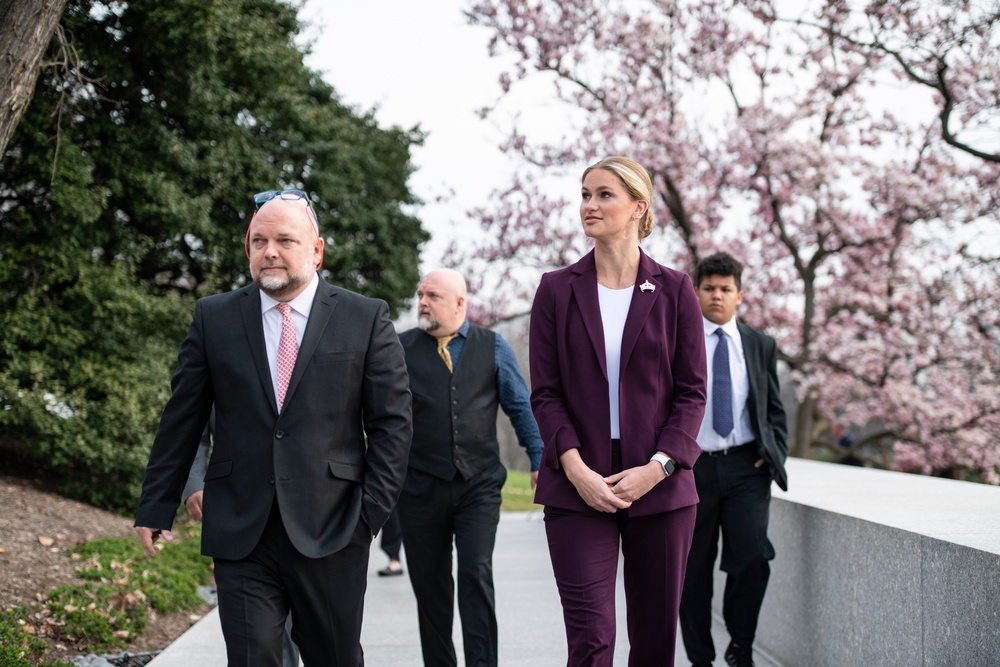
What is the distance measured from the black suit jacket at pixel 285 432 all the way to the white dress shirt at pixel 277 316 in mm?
35

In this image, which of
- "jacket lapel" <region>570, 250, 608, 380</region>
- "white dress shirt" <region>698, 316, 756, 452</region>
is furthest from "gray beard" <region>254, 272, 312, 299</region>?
"white dress shirt" <region>698, 316, 756, 452</region>

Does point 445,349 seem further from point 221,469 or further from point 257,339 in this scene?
point 221,469

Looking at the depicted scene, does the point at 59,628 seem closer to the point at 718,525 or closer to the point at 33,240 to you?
the point at 718,525

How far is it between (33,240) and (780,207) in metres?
10.7

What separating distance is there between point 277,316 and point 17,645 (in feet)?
9.64

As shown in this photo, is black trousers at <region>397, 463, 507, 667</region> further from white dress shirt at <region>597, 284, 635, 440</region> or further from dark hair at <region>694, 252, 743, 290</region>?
white dress shirt at <region>597, 284, 635, 440</region>

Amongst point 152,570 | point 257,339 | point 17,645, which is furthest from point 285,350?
point 152,570

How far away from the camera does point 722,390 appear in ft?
18.3

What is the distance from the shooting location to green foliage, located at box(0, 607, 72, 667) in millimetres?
5090

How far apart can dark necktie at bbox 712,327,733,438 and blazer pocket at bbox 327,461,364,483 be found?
2546 millimetres

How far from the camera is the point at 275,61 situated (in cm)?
1433

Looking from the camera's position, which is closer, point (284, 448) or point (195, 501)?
point (284, 448)

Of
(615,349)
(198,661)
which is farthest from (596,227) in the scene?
(198,661)

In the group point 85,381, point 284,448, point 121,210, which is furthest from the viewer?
point 121,210
